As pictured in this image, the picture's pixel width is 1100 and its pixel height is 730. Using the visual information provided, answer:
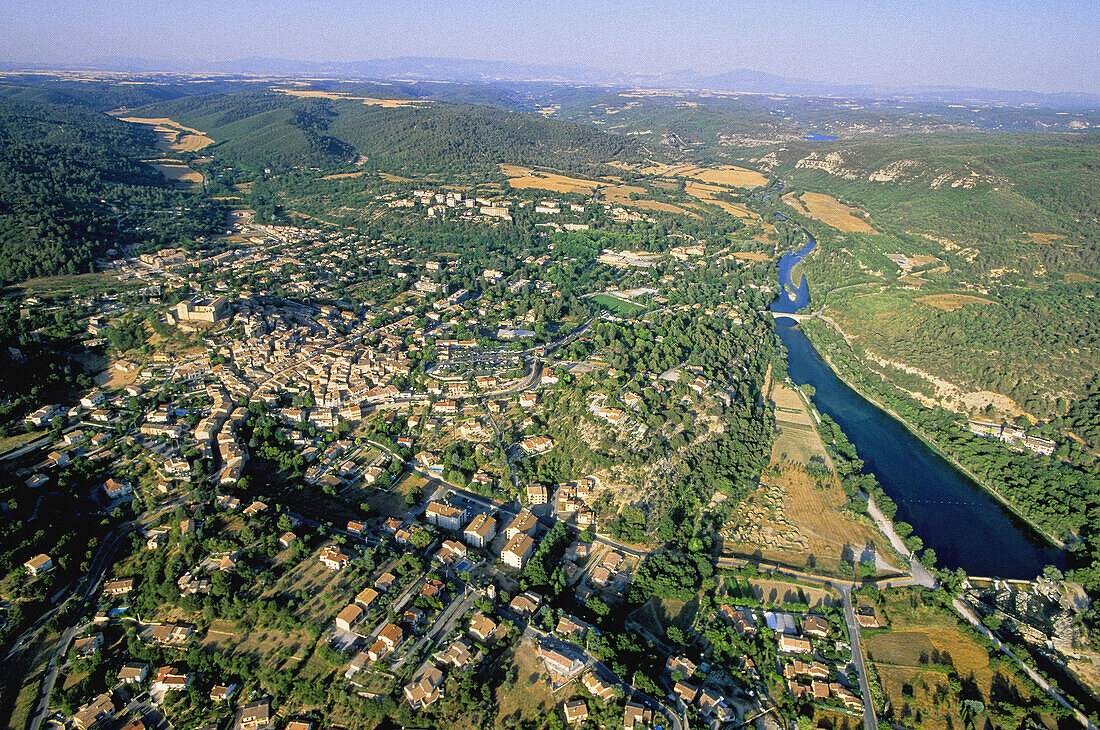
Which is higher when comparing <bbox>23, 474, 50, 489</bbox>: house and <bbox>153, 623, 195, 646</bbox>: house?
<bbox>23, 474, 50, 489</bbox>: house

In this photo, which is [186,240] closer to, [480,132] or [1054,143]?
[480,132]

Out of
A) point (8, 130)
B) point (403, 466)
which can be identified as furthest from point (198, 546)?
point (8, 130)

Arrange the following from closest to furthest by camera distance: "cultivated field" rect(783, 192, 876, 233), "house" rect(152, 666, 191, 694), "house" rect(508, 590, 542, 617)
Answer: "house" rect(152, 666, 191, 694) < "house" rect(508, 590, 542, 617) < "cultivated field" rect(783, 192, 876, 233)

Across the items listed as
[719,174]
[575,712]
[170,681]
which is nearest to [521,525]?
[575,712]

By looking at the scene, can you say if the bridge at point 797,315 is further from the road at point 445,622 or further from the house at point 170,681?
the house at point 170,681

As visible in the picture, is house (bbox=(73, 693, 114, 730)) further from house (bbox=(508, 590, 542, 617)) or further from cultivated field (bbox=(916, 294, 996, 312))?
cultivated field (bbox=(916, 294, 996, 312))

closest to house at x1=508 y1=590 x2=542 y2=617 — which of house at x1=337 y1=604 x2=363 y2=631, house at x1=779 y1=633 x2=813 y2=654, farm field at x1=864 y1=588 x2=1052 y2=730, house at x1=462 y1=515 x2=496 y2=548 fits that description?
house at x1=462 y1=515 x2=496 y2=548

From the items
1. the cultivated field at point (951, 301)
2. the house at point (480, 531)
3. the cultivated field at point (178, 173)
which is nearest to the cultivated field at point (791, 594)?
the house at point (480, 531)
